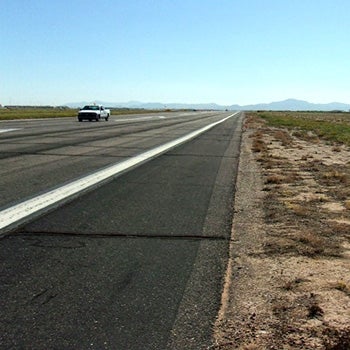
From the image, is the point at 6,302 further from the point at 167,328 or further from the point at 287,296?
the point at 287,296

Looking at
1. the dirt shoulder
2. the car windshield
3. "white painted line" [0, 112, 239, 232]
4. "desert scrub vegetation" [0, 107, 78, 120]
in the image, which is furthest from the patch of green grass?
"desert scrub vegetation" [0, 107, 78, 120]

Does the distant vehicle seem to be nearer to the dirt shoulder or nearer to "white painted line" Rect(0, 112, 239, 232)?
"white painted line" Rect(0, 112, 239, 232)

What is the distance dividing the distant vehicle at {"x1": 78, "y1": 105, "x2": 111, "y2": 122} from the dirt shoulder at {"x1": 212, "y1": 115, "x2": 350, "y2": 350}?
39.8m

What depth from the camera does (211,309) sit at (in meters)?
3.67

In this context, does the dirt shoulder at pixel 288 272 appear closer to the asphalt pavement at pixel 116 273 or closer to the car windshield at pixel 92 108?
the asphalt pavement at pixel 116 273

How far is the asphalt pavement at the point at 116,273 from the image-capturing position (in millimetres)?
3193

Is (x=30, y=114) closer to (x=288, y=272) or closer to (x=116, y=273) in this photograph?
(x=116, y=273)

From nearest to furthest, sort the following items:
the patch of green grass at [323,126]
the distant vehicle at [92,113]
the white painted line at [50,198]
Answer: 1. the white painted line at [50,198]
2. the patch of green grass at [323,126]
3. the distant vehicle at [92,113]

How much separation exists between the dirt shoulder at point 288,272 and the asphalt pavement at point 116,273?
0.63ft

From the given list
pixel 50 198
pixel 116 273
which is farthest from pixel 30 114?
pixel 116 273

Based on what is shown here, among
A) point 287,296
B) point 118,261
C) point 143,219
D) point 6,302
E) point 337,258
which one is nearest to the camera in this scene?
point 6,302

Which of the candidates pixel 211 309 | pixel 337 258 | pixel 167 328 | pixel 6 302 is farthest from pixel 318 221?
pixel 6 302

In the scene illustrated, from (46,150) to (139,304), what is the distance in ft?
41.4

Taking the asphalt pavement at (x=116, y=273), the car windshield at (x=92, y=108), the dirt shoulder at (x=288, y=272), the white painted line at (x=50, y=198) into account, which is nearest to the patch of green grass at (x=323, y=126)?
the white painted line at (x=50, y=198)
